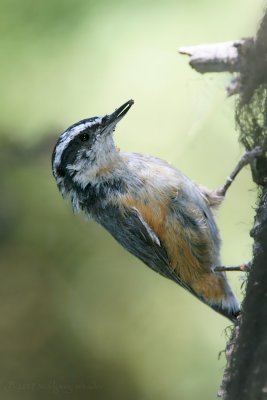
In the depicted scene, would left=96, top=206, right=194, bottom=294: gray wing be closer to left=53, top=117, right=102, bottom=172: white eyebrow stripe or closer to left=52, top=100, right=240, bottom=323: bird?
left=52, top=100, right=240, bottom=323: bird

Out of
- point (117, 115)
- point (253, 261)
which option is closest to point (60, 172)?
point (117, 115)

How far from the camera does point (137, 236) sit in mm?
5098

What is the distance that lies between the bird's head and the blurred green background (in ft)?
3.15

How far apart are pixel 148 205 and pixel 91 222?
186 cm

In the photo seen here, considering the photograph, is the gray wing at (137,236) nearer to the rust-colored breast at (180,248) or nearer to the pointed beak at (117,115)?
the rust-colored breast at (180,248)

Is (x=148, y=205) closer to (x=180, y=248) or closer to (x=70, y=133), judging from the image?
(x=180, y=248)

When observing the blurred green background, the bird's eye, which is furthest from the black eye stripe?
the blurred green background

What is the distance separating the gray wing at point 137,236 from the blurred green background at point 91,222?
1.20 meters

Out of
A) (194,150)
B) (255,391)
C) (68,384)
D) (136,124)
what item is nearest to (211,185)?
(194,150)

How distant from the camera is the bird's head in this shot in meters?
5.23

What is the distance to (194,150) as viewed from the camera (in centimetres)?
648

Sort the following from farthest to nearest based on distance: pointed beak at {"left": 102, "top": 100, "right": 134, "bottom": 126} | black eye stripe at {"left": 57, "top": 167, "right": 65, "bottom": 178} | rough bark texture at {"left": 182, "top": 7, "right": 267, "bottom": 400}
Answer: black eye stripe at {"left": 57, "top": 167, "right": 65, "bottom": 178}, pointed beak at {"left": 102, "top": 100, "right": 134, "bottom": 126}, rough bark texture at {"left": 182, "top": 7, "right": 267, "bottom": 400}

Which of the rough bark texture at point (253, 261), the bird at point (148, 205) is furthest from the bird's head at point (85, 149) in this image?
the rough bark texture at point (253, 261)

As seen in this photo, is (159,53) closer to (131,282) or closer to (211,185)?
(211,185)
